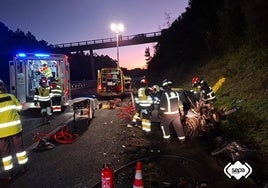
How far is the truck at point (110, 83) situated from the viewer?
76.6 ft

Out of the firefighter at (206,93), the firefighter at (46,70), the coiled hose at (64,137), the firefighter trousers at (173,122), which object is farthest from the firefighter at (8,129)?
the firefighter at (46,70)

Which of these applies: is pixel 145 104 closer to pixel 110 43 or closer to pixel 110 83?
pixel 110 83

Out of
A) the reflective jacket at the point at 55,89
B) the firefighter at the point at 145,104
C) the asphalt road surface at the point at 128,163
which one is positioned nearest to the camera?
the asphalt road surface at the point at 128,163

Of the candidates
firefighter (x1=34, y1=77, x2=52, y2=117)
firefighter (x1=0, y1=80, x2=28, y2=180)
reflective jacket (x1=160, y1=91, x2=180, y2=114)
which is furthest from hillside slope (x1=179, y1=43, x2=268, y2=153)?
firefighter (x1=34, y1=77, x2=52, y2=117)

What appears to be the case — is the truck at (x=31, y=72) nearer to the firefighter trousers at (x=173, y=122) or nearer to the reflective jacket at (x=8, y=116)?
the firefighter trousers at (x=173, y=122)

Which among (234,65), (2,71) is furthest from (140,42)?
(234,65)

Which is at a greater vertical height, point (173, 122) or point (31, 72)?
point (31, 72)

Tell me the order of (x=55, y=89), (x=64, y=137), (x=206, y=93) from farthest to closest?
(x=55, y=89) → (x=206, y=93) → (x=64, y=137)

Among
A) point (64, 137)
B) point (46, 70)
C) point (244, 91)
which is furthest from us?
point (46, 70)

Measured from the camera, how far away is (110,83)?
2350 cm

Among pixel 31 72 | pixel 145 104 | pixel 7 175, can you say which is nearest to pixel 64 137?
pixel 145 104

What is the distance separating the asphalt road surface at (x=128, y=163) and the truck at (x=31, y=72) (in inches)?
192

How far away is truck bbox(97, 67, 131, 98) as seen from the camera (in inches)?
920

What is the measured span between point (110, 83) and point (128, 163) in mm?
16470
